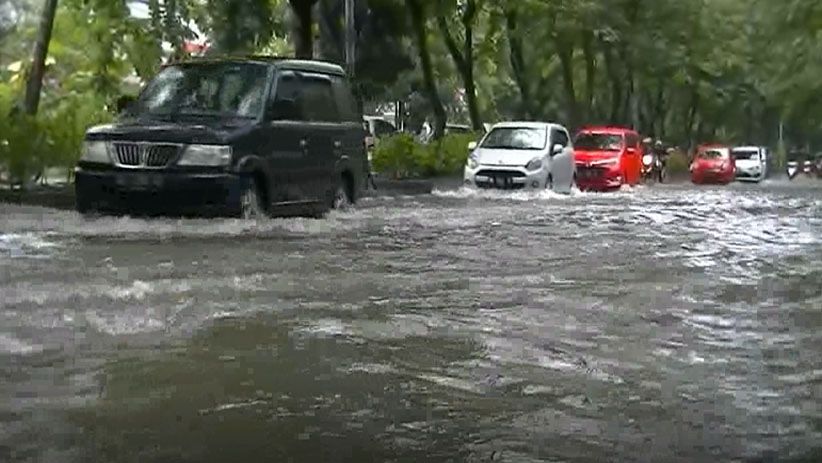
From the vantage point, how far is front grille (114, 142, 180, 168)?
1383 centimetres

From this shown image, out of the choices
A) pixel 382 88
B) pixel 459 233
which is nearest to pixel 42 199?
pixel 459 233

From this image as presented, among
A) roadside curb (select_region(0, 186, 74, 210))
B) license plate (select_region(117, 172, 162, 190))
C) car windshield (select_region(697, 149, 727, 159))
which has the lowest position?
car windshield (select_region(697, 149, 727, 159))


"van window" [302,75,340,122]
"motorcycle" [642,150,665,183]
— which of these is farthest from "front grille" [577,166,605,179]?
"van window" [302,75,340,122]

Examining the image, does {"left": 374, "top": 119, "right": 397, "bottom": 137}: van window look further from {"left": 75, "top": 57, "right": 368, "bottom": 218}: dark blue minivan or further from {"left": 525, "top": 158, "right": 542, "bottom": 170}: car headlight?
{"left": 75, "top": 57, "right": 368, "bottom": 218}: dark blue minivan

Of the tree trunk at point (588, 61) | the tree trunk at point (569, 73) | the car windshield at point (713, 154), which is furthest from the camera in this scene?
the car windshield at point (713, 154)

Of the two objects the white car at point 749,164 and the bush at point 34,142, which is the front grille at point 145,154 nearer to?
the bush at point 34,142

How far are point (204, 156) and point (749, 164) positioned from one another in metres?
45.1

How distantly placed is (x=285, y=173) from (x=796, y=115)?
5566 cm

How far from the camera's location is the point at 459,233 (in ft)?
51.0

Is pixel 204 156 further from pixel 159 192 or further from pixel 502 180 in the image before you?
pixel 502 180

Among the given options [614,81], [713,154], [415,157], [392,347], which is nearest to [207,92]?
[392,347]

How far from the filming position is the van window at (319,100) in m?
16.1

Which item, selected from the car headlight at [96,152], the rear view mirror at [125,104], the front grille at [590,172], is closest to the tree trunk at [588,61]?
the front grille at [590,172]

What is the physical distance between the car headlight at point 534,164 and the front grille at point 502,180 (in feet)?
0.69
